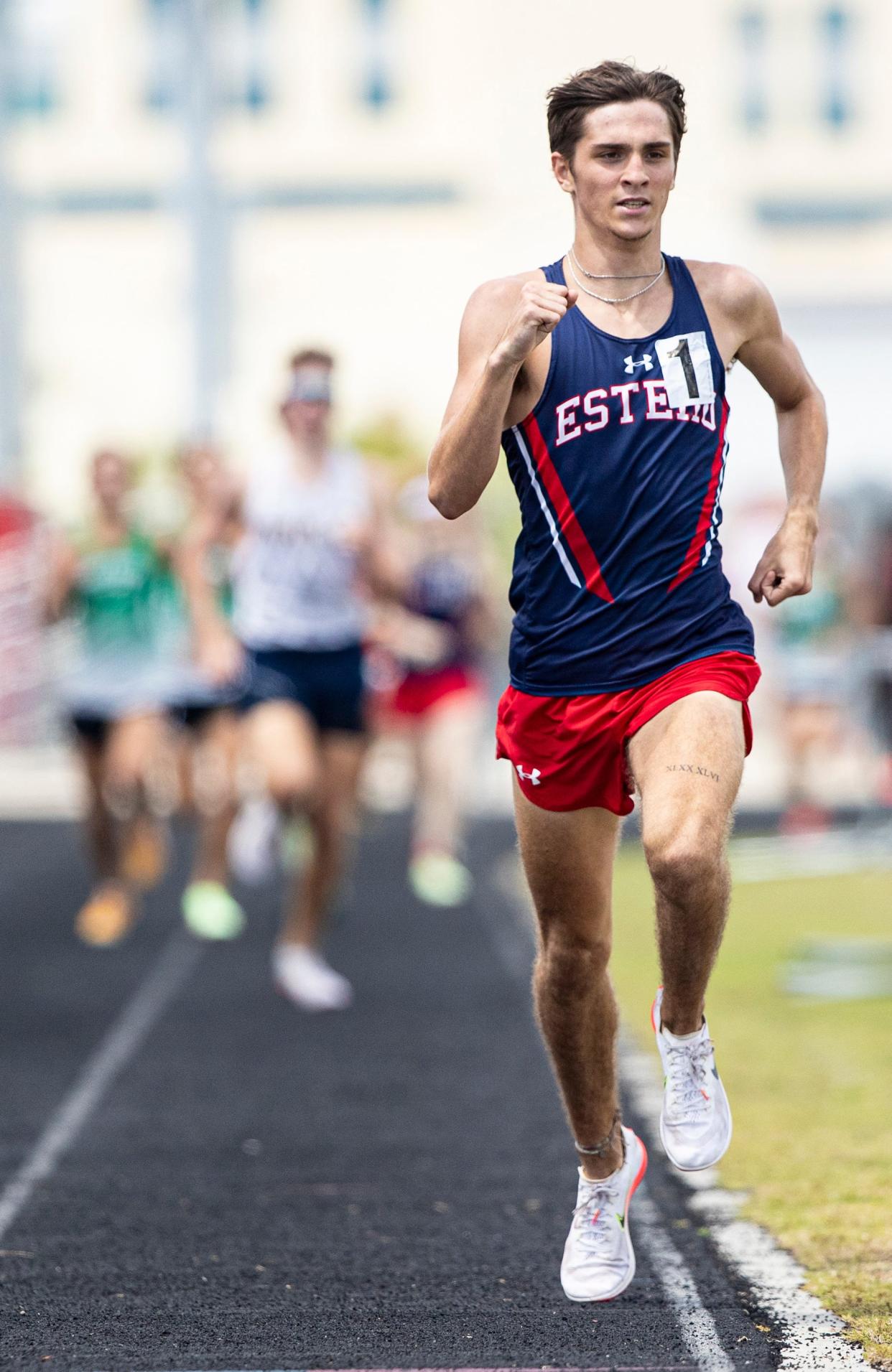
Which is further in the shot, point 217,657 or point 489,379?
point 217,657

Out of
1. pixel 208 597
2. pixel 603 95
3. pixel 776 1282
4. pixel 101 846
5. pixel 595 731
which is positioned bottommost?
pixel 101 846

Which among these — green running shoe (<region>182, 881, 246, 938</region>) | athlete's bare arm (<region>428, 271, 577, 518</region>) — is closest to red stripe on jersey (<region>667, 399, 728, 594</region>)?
athlete's bare arm (<region>428, 271, 577, 518</region>)

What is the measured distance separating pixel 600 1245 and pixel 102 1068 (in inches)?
134

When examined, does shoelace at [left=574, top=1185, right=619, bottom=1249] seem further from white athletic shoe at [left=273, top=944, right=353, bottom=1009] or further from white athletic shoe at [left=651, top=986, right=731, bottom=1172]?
white athletic shoe at [left=273, top=944, right=353, bottom=1009]

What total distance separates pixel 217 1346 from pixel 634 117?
2395 millimetres

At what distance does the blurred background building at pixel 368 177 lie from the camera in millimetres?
38969

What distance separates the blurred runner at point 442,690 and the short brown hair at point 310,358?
11.1 feet

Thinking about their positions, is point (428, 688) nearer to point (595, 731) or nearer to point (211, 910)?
point (211, 910)

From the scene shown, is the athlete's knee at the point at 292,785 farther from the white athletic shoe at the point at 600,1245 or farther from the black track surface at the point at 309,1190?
the white athletic shoe at the point at 600,1245

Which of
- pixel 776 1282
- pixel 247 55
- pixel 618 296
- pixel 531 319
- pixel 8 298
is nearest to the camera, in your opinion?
pixel 531 319

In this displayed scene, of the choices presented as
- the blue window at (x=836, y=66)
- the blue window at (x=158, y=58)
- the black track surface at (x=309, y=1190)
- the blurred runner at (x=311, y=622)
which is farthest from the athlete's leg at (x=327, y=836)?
the blue window at (x=836, y=66)

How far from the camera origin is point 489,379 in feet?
13.5

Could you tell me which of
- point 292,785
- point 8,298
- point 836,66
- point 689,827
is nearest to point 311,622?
point 292,785

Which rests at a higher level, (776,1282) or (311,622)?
(311,622)
